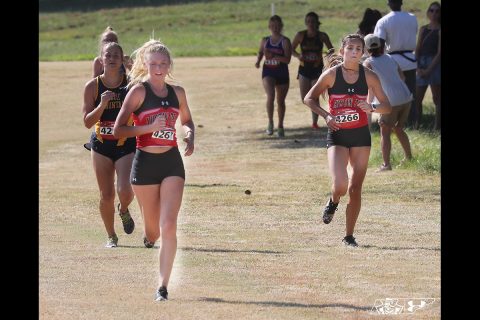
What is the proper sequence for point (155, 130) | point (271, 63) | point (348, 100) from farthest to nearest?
1. point (271, 63)
2. point (348, 100)
3. point (155, 130)

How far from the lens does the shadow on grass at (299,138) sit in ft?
75.7

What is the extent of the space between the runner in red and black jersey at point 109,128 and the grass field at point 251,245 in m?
0.66

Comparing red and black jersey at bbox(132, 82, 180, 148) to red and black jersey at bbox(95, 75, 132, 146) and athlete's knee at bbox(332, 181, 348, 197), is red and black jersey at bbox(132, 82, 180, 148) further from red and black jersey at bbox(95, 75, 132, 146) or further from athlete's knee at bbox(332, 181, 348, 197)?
athlete's knee at bbox(332, 181, 348, 197)

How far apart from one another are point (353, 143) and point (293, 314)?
3.28 metres

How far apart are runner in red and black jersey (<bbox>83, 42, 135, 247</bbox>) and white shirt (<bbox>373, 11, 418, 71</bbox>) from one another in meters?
8.29

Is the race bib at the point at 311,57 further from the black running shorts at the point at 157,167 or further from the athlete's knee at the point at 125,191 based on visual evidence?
the black running shorts at the point at 157,167

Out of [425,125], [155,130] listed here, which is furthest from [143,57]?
[425,125]

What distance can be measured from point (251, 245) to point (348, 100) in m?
1.79

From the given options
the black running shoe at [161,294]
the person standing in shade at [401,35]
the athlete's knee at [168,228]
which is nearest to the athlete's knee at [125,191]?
the athlete's knee at [168,228]

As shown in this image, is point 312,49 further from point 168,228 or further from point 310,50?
point 168,228

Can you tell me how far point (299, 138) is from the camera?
24.3 meters
